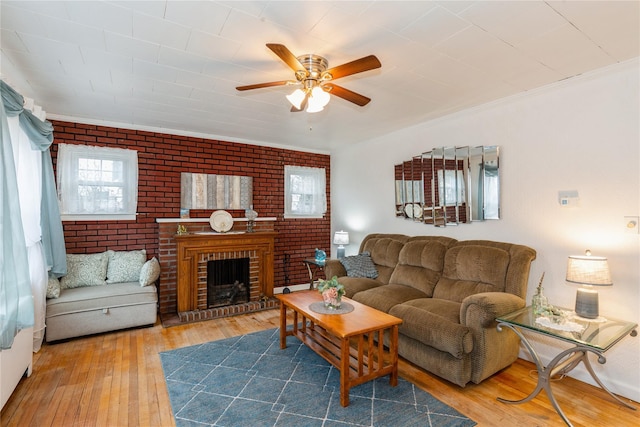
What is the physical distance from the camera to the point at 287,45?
6.91ft

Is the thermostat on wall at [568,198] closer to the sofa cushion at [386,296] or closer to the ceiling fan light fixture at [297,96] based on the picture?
the sofa cushion at [386,296]

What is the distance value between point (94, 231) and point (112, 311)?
1124 mm

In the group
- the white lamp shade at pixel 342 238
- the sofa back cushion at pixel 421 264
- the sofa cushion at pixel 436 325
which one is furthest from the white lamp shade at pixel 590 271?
the white lamp shade at pixel 342 238

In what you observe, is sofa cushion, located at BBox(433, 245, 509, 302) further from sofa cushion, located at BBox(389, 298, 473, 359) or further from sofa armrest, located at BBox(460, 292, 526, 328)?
sofa armrest, located at BBox(460, 292, 526, 328)

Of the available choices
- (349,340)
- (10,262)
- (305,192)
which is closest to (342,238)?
(305,192)

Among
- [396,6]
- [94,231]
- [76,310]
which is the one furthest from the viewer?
[94,231]

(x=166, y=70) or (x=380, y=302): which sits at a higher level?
(x=166, y=70)

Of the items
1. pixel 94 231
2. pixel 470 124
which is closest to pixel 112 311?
pixel 94 231

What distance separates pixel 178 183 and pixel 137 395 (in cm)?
283

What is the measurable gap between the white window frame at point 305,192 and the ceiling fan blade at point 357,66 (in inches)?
133

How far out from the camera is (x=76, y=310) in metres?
3.26

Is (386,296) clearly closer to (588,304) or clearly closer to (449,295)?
(449,295)

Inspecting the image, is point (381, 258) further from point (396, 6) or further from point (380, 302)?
point (396, 6)

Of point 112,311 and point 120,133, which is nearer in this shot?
point 112,311
